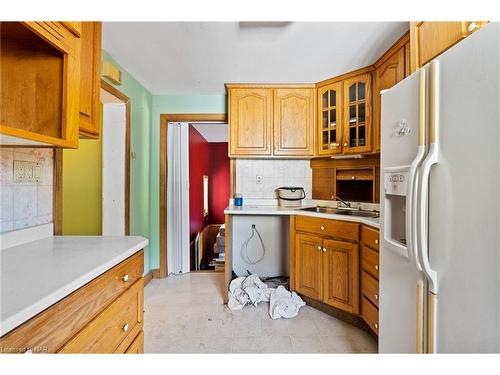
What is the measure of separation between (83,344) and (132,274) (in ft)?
1.07

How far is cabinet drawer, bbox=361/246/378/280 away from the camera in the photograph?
1.60 meters

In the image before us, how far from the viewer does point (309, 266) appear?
2.16 metres

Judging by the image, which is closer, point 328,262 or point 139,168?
point 328,262

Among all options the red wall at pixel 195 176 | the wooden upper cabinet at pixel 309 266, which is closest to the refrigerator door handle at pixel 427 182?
the wooden upper cabinet at pixel 309 266

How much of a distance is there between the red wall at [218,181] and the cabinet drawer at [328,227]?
364 cm

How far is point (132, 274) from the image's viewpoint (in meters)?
1.02

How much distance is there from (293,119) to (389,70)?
0.98 meters

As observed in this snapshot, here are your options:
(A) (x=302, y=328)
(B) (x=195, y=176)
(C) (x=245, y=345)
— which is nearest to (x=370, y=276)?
(A) (x=302, y=328)

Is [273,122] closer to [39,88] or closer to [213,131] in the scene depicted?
[39,88]

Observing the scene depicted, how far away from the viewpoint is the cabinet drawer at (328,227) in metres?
1.85

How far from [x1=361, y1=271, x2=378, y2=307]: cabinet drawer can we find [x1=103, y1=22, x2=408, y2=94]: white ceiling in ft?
5.85

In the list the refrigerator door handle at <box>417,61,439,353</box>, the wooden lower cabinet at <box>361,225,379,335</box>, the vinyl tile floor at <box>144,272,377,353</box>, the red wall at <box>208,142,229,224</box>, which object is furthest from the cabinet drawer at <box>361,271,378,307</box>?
the red wall at <box>208,142,229,224</box>
